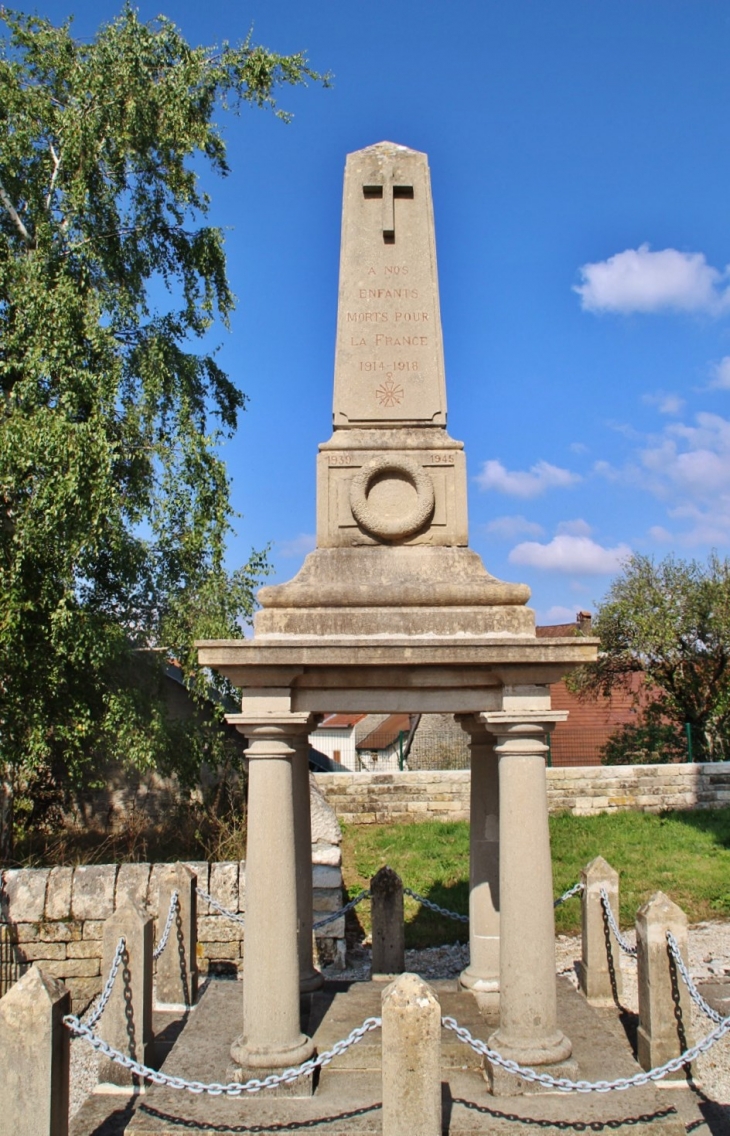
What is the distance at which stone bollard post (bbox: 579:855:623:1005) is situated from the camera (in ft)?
22.1

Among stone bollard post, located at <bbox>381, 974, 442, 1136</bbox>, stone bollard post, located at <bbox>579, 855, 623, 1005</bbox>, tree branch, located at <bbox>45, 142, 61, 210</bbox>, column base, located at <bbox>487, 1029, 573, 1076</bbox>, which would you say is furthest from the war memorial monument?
tree branch, located at <bbox>45, 142, 61, 210</bbox>

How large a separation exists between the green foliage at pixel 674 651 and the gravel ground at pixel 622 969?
34.0 feet

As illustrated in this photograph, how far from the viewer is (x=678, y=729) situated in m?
20.5

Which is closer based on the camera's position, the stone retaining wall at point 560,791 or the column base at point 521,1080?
the column base at point 521,1080

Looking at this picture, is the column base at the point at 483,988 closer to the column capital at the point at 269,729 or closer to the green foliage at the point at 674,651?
the column capital at the point at 269,729

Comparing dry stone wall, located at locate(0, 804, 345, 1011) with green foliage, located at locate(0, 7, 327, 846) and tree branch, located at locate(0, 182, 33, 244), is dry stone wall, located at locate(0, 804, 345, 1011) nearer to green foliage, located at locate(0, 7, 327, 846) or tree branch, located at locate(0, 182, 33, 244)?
green foliage, located at locate(0, 7, 327, 846)

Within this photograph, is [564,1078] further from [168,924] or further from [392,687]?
[168,924]

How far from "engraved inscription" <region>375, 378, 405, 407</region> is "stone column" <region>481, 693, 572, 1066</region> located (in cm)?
219

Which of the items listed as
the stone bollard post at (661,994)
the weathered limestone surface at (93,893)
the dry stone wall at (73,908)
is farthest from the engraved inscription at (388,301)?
the weathered limestone surface at (93,893)

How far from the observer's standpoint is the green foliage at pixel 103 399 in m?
9.16

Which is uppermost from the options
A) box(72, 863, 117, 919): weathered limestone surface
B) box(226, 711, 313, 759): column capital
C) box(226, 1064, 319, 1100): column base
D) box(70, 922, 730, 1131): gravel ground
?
box(226, 711, 313, 759): column capital

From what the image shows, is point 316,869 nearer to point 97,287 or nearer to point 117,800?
point 117,800

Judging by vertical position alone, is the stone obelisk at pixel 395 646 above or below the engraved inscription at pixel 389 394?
below

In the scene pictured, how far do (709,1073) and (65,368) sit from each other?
895cm
